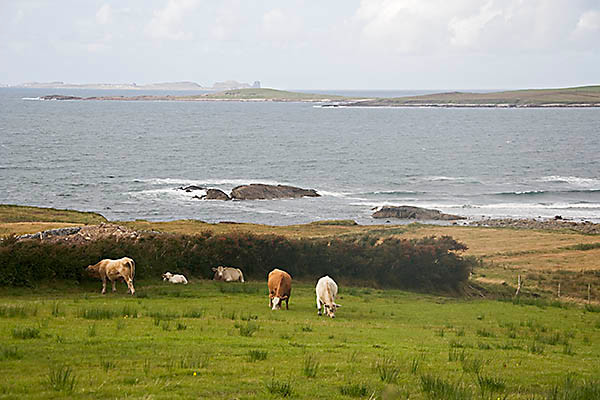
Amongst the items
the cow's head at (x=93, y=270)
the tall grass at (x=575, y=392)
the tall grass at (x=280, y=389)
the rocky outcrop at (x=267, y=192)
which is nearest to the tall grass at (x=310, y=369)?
the tall grass at (x=280, y=389)

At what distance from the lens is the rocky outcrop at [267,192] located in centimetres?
8100

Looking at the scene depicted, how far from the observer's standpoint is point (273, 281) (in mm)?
21812

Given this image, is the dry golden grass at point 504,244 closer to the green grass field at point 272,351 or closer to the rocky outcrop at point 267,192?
the green grass field at point 272,351

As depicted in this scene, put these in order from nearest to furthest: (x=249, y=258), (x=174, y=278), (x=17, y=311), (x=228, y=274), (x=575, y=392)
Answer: (x=575, y=392) < (x=17, y=311) < (x=174, y=278) < (x=228, y=274) < (x=249, y=258)

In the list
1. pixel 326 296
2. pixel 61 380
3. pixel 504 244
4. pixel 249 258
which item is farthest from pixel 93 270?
pixel 504 244

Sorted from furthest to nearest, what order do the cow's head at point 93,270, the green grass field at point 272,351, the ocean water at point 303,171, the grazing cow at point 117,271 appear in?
the ocean water at point 303,171
the cow's head at point 93,270
the grazing cow at point 117,271
the green grass field at point 272,351

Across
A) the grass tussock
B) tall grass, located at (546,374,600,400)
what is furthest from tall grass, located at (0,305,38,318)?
tall grass, located at (546,374,600,400)

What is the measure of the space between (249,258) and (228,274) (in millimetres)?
2396

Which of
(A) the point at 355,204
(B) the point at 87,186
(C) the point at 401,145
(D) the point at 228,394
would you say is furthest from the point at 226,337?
(C) the point at 401,145

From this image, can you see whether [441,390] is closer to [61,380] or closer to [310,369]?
[310,369]

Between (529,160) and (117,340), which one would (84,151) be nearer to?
(529,160)

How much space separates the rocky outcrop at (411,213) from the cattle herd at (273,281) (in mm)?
44904

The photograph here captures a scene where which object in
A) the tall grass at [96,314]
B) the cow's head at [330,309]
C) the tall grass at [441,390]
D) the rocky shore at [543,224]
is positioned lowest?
the rocky shore at [543,224]

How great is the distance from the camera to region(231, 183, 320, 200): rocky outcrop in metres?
81.0
